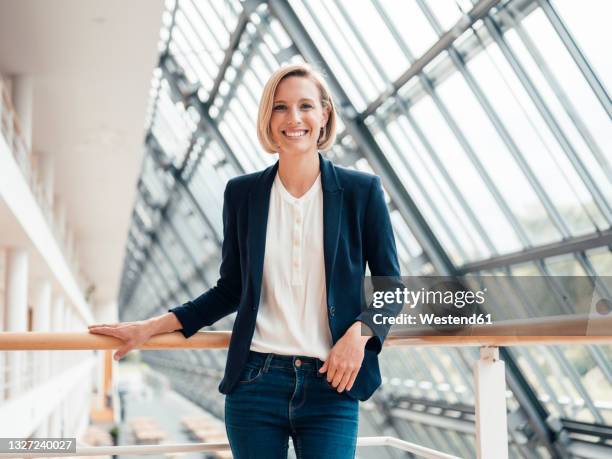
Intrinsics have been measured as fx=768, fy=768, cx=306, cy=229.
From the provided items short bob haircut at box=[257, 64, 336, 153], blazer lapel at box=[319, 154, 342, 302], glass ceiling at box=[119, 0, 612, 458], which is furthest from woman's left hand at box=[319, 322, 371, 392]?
glass ceiling at box=[119, 0, 612, 458]

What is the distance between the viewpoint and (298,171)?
1.79 metres

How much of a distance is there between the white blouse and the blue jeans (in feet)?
0.13

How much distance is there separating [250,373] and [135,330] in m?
0.39

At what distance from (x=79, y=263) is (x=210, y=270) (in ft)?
37.1

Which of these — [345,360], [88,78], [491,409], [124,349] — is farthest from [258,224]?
[88,78]

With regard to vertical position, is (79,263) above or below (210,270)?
above

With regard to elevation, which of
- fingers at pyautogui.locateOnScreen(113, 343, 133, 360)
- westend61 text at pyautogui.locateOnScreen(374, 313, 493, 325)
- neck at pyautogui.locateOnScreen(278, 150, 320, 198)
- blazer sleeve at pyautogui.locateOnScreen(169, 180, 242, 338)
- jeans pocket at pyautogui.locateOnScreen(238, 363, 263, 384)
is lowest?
jeans pocket at pyautogui.locateOnScreen(238, 363, 263, 384)

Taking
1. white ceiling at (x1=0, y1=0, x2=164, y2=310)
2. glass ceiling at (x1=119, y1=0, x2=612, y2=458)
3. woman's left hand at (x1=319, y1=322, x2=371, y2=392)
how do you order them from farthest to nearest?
1. white ceiling at (x1=0, y1=0, x2=164, y2=310)
2. glass ceiling at (x1=119, y1=0, x2=612, y2=458)
3. woman's left hand at (x1=319, y1=322, x2=371, y2=392)

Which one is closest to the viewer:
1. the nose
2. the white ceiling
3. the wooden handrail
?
the nose

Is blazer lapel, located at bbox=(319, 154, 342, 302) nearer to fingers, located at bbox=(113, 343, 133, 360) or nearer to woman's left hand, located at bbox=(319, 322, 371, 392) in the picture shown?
woman's left hand, located at bbox=(319, 322, 371, 392)

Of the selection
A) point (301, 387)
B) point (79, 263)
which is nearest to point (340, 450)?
point (301, 387)

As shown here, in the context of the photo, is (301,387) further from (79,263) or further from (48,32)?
(79,263)

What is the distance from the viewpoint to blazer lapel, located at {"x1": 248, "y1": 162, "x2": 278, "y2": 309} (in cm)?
173

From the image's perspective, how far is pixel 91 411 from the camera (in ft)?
100.0
